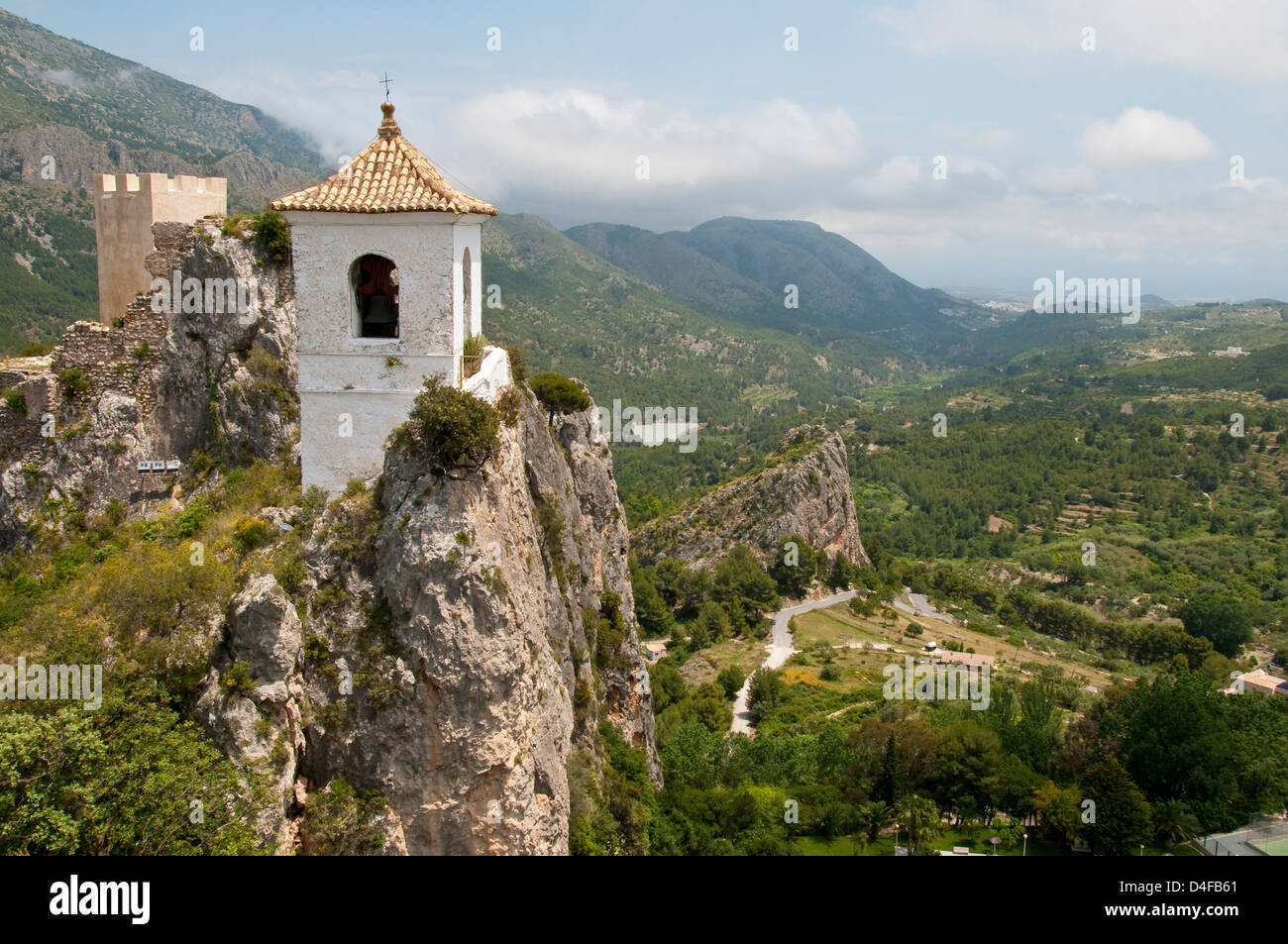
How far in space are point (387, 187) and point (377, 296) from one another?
9.39 ft

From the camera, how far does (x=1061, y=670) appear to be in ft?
231

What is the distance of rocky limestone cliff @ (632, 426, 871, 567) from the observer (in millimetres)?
101250

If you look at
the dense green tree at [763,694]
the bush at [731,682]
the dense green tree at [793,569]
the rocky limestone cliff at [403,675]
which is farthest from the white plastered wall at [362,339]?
the dense green tree at [793,569]

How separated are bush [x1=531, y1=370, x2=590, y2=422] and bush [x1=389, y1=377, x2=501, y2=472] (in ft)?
58.0

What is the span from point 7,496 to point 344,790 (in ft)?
40.0

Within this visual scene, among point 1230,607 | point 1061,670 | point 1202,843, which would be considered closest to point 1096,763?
point 1202,843

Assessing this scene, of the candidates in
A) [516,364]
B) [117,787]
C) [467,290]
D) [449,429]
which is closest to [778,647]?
[516,364]

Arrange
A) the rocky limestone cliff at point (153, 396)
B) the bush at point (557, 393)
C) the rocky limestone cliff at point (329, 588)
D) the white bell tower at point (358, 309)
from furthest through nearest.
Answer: the bush at point (557, 393), the rocky limestone cliff at point (153, 396), the white bell tower at point (358, 309), the rocky limestone cliff at point (329, 588)

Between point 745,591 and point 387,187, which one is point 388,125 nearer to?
point 387,187

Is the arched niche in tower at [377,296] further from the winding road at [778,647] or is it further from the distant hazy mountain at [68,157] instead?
the winding road at [778,647]

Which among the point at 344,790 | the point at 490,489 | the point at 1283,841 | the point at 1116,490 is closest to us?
the point at 344,790

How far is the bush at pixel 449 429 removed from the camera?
16406 millimetres

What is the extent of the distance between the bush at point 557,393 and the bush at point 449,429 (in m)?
17.7
